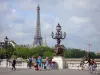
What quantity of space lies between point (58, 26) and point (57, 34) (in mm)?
1157

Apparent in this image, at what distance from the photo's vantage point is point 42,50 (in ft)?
461

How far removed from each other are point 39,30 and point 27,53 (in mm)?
39298

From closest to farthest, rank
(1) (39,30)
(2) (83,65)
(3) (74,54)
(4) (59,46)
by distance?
(2) (83,65) < (4) (59,46) < (3) (74,54) < (1) (39,30)

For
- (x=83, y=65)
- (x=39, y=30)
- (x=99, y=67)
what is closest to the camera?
(x=83, y=65)

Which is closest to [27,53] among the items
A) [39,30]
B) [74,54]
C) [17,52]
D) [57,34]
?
[17,52]

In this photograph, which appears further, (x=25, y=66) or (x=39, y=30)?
(x=39, y=30)

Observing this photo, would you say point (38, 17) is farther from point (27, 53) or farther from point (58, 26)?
point (58, 26)

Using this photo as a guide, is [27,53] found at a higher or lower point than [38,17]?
lower

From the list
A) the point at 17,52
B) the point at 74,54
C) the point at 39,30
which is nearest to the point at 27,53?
the point at 17,52

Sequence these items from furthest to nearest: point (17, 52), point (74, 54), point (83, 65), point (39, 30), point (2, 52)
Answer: point (39, 30), point (74, 54), point (17, 52), point (2, 52), point (83, 65)

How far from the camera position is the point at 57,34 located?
48094mm

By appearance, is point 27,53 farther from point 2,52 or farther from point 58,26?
point 58,26

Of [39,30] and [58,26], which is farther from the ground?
[39,30]

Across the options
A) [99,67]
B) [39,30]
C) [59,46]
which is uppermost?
[39,30]
